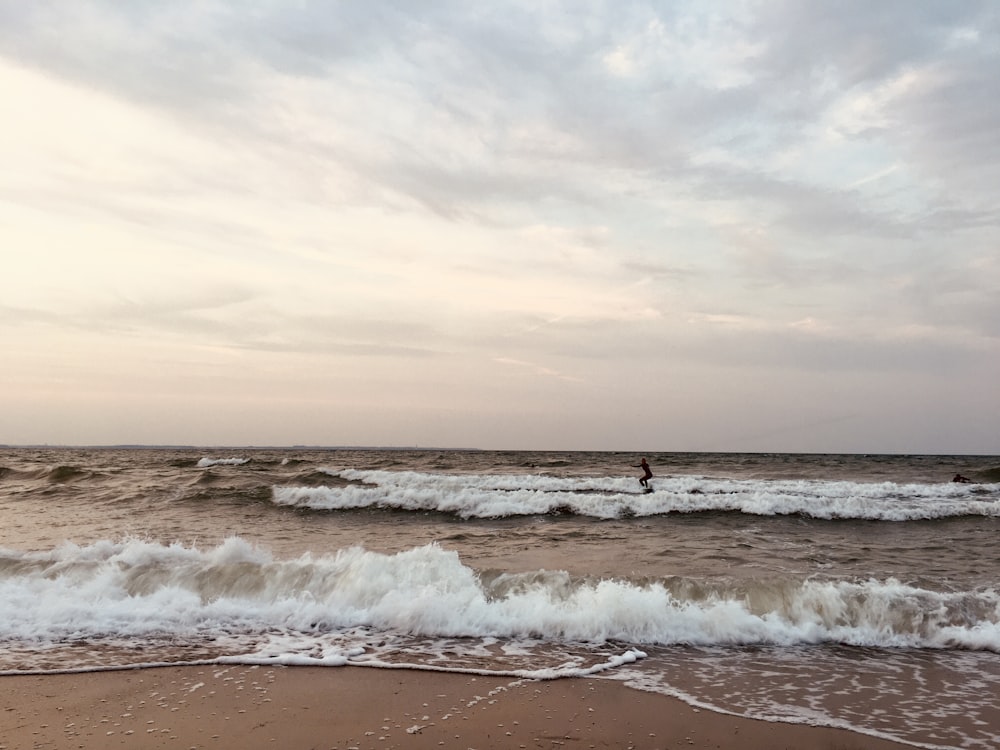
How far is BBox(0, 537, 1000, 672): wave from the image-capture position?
6867 mm

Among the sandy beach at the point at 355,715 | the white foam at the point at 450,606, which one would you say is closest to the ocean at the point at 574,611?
the white foam at the point at 450,606

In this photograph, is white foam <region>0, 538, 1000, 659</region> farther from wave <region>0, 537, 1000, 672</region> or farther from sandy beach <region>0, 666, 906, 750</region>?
sandy beach <region>0, 666, 906, 750</region>

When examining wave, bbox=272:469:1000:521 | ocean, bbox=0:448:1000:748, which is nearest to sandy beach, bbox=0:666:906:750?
ocean, bbox=0:448:1000:748

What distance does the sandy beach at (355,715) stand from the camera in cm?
430

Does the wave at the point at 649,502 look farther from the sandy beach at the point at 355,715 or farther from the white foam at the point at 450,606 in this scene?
the sandy beach at the point at 355,715

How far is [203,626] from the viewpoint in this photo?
7156 millimetres

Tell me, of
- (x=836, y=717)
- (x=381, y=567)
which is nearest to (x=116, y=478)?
(x=381, y=567)

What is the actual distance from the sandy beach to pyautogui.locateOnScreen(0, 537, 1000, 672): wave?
1081 millimetres

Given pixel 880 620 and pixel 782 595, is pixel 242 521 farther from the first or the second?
pixel 880 620

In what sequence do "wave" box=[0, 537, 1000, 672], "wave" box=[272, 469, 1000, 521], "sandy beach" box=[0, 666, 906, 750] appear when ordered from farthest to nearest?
"wave" box=[272, 469, 1000, 521]
"wave" box=[0, 537, 1000, 672]
"sandy beach" box=[0, 666, 906, 750]

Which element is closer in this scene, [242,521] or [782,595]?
[782,595]

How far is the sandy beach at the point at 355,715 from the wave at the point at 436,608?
3.55 feet

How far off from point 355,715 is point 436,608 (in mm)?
2609

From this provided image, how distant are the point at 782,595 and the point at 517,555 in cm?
455
